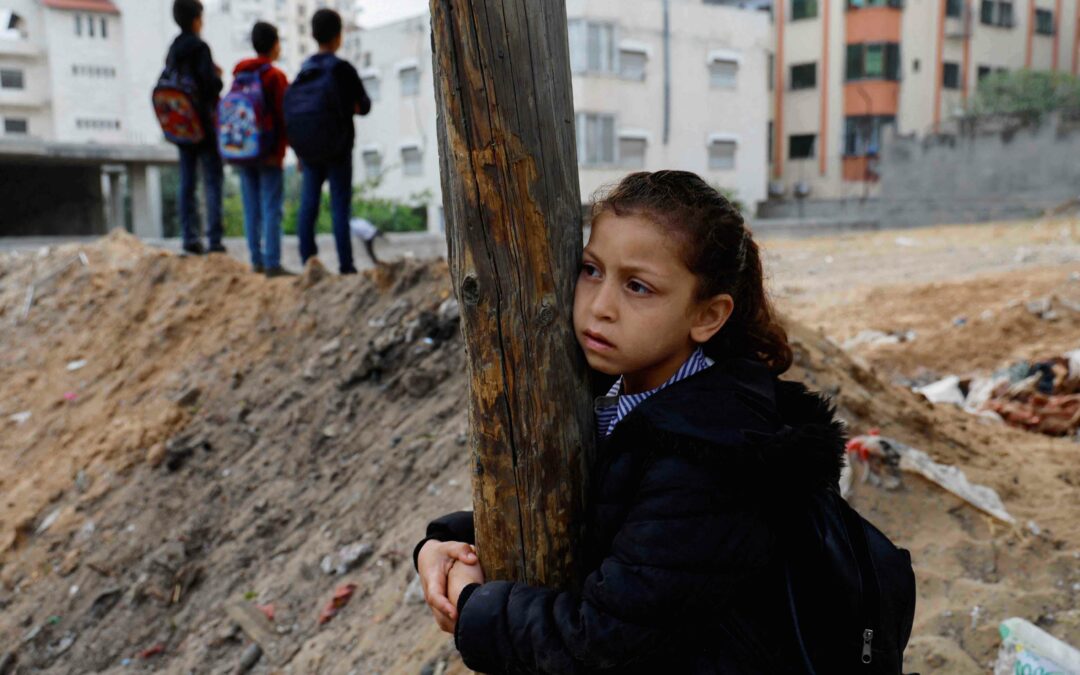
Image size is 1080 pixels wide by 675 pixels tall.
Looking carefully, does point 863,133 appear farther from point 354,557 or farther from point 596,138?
point 354,557

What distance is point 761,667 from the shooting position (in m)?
1.55

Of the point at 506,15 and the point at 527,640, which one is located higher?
the point at 506,15

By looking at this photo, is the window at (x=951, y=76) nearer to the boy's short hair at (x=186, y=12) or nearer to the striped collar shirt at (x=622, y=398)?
the boy's short hair at (x=186, y=12)

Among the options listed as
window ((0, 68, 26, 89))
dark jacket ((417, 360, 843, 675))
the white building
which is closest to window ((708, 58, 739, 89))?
the white building

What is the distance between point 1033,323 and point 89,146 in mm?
10916

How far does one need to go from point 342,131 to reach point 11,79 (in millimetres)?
43359

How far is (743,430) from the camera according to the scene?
151cm

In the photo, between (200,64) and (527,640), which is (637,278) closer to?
(527,640)

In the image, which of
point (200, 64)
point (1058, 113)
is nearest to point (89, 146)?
point (200, 64)

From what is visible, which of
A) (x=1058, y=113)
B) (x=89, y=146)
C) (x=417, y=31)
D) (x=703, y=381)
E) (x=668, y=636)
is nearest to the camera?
(x=668, y=636)

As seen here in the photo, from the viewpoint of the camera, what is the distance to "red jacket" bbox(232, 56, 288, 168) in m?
6.43

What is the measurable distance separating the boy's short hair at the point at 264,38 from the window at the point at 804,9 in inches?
1106

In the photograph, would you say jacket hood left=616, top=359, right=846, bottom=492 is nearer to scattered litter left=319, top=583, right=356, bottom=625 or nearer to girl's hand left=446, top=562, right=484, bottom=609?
girl's hand left=446, top=562, right=484, bottom=609

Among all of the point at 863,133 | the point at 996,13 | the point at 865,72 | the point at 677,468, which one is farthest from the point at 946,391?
the point at 996,13
